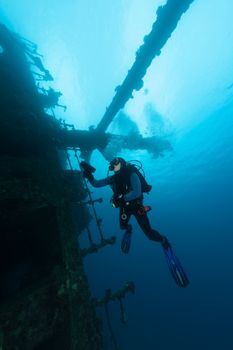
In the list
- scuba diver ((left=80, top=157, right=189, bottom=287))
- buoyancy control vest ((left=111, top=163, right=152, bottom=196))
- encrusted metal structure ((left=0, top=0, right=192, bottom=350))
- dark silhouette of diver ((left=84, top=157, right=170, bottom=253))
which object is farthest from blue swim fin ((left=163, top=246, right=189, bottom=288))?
buoyancy control vest ((left=111, top=163, right=152, bottom=196))

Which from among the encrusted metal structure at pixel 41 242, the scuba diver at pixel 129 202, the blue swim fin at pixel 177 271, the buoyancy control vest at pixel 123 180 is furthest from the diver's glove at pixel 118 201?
the blue swim fin at pixel 177 271

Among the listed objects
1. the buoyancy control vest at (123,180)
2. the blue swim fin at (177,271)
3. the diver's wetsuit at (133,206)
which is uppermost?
the buoyancy control vest at (123,180)

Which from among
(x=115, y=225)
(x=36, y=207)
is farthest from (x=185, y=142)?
(x=36, y=207)

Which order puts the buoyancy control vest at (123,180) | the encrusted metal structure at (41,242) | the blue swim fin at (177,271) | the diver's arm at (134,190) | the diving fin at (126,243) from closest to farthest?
the encrusted metal structure at (41,242) → the diver's arm at (134,190) → the blue swim fin at (177,271) → the buoyancy control vest at (123,180) → the diving fin at (126,243)

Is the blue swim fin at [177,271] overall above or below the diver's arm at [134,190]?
below

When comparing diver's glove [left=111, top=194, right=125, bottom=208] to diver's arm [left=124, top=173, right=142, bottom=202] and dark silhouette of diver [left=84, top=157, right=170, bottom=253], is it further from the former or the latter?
diver's arm [left=124, top=173, right=142, bottom=202]

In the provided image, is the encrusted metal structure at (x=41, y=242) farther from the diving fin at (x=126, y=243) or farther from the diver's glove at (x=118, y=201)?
the diver's glove at (x=118, y=201)

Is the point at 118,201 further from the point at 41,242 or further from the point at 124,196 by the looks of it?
the point at 41,242

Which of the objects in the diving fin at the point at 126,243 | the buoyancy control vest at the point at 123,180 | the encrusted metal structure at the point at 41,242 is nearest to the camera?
the encrusted metal structure at the point at 41,242

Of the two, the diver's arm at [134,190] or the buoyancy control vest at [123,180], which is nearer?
the diver's arm at [134,190]

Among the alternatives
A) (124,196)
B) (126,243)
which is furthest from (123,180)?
(126,243)

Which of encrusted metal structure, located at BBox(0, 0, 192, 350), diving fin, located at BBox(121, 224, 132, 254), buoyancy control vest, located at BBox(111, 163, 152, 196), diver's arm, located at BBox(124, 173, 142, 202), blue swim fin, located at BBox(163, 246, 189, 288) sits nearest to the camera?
encrusted metal structure, located at BBox(0, 0, 192, 350)

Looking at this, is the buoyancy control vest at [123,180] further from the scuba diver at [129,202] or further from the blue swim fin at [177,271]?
the blue swim fin at [177,271]

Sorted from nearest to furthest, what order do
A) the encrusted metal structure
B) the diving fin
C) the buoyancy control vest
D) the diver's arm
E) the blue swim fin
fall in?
the encrusted metal structure < the diver's arm < the blue swim fin < the buoyancy control vest < the diving fin
